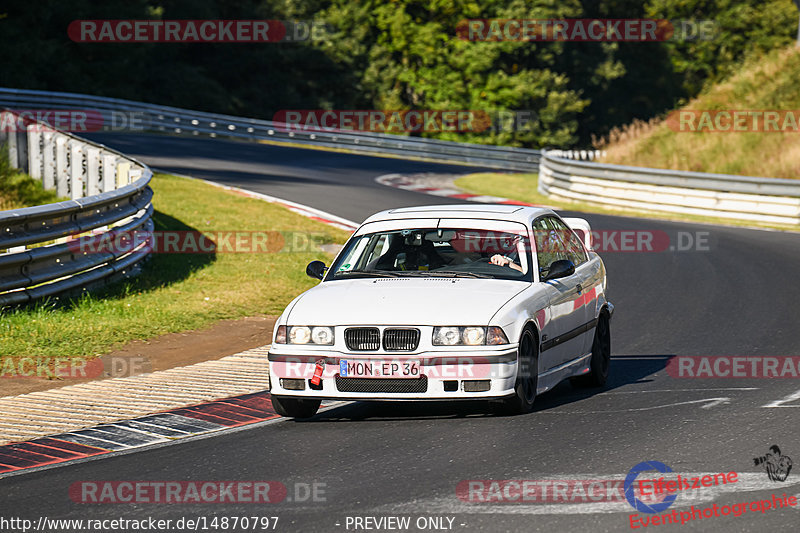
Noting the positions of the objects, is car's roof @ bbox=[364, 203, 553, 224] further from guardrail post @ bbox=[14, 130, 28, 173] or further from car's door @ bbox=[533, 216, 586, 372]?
guardrail post @ bbox=[14, 130, 28, 173]

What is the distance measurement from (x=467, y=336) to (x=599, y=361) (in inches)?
90.7

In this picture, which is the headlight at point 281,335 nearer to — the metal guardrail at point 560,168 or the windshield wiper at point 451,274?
the windshield wiper at point 451,274

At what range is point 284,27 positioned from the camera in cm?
6028

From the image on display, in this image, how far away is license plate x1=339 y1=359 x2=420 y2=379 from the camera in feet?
25.0

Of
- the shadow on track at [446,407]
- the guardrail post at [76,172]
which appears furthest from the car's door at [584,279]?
the guardrail post at [76,172]

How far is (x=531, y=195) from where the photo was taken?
30422 mm

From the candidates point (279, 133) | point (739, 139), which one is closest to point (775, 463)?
point (739, 139)

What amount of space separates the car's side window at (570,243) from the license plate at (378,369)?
2.62m

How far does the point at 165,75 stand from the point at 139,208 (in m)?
42.1

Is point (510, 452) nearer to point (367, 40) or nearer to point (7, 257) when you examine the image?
point (7, 257)

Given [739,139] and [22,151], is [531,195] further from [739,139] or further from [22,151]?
[22,151]

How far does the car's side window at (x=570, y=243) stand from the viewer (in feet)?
32.2

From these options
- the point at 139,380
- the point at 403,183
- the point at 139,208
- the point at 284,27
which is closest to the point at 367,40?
the point at 284,27

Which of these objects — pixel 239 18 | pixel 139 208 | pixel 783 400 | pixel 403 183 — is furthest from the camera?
pixel 239 18
